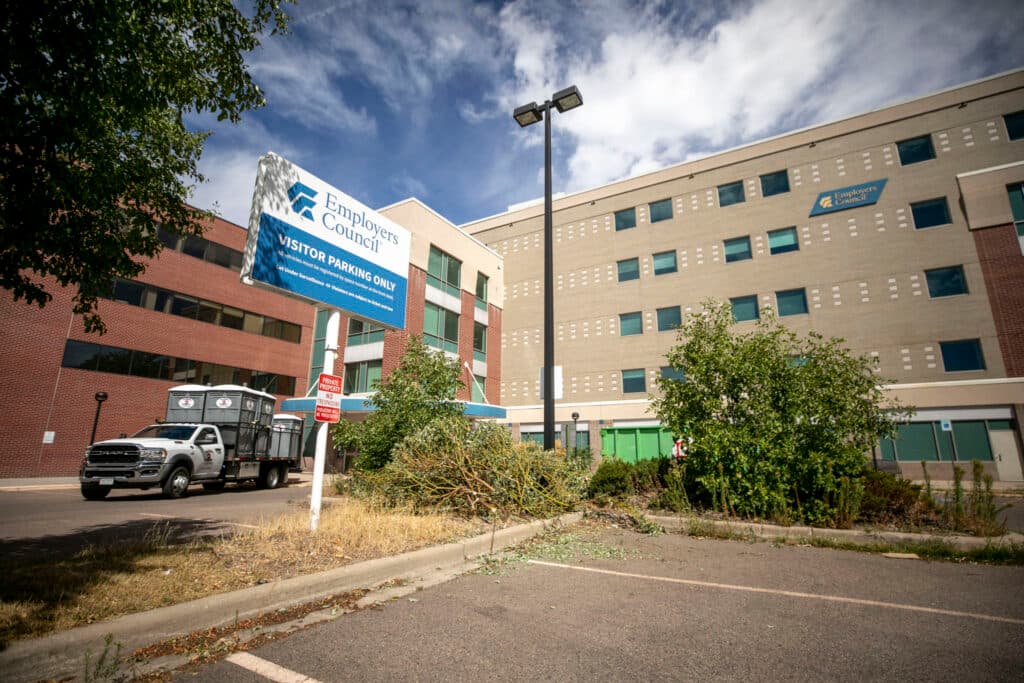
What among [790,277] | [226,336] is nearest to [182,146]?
[226,336]

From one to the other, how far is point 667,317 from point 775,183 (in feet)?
33.7

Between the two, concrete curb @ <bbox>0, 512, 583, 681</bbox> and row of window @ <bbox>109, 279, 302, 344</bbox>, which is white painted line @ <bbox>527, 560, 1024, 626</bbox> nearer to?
concrete curb @ <bbox>0, 512, 583, 681</bbox>

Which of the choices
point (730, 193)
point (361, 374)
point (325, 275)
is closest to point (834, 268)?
point (730, 193)

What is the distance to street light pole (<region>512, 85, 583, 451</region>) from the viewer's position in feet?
36.4

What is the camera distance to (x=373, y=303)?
32.8 feet

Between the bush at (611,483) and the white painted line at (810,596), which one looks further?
the bush at (611,483)

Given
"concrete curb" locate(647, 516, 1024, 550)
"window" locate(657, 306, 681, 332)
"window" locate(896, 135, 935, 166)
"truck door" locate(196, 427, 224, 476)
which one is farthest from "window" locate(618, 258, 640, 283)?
"concrete curb" locate(647, 516, 1024, 550)

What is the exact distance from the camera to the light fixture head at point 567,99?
1254 centimetres

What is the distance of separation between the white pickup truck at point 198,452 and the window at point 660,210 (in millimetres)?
25279

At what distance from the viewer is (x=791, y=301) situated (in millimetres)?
28047

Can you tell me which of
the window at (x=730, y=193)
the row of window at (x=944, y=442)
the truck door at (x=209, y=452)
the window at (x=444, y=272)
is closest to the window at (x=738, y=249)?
the window at (x=730, y=193)

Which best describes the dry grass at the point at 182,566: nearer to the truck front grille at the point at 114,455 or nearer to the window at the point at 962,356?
the truck front grille at the point at 114,455

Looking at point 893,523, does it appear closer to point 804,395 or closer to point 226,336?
point 804,395

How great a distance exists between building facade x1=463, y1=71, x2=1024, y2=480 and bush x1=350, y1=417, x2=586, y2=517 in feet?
28.9
